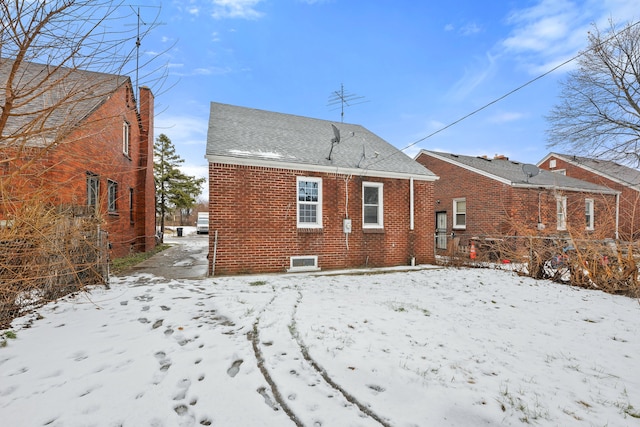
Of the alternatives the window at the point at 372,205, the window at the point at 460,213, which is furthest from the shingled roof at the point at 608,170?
the window at the point at 372,205

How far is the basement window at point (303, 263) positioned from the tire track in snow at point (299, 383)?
4.58m

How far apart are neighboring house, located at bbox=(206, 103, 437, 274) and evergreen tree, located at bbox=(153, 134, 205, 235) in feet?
53.4

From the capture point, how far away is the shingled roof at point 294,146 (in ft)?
28.3

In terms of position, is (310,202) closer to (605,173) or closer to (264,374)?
(264,374)

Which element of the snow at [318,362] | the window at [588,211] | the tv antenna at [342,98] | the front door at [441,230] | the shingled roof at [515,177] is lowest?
the snow at [318,362]

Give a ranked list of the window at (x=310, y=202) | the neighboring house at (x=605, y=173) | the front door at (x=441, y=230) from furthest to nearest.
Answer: the neighboring house at (x=605, y=173)
the front door at (x=441, y=230)
the window at (x=310, y=202)

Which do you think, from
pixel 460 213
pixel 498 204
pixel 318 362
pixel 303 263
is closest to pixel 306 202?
pixel 303 263

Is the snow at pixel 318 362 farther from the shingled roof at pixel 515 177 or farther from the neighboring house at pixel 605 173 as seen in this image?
the neighboring house at pixel 605 173

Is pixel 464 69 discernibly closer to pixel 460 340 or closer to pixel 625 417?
pixel 460 340

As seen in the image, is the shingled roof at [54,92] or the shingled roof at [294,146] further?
the shingled roof at [294,146]

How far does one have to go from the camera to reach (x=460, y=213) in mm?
15477

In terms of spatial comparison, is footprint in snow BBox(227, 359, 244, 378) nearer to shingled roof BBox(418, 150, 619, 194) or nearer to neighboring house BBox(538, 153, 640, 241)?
shingled roof BBox(418, 150, 619, 194)

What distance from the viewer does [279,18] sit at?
345 inches

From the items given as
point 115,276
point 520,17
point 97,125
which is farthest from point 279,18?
point 115,276
